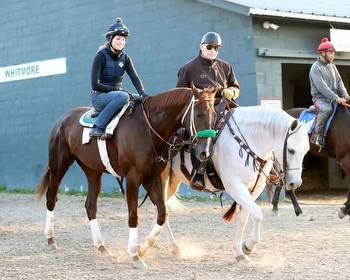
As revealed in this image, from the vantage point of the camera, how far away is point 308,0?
53.2ft

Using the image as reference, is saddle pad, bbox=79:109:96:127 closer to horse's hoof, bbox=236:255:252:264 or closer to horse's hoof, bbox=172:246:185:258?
horse's hoof, bbox=172:246:185:258

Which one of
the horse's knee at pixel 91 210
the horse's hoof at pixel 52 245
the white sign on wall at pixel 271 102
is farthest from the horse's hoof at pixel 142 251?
the white sign on wall at pixel 271 102

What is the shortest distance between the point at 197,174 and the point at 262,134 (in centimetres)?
90

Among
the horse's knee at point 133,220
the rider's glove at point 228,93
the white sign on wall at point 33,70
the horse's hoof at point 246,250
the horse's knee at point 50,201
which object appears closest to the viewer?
the horse's knee at point 133,220

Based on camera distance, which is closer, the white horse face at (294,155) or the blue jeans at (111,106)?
the white horse face at (294,155)

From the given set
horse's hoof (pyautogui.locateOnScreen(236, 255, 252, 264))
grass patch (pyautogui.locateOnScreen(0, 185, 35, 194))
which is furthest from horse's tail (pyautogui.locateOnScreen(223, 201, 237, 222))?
grass patch (pyautogui.locateOnScreen(0, 185, 35, 194))

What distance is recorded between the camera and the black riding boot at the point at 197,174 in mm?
7922

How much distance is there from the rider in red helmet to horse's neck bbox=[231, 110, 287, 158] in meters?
3.95

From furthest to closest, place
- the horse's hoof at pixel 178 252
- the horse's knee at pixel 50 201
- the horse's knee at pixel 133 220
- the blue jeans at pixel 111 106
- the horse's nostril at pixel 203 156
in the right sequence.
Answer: the horse's knee at pixel 50 201 < the horse's hoof at pixel 178 252 < the blue jeans at pixel 111 106 < the horse's knee at pixel 133 220 < the horse's nostril at pixel 203 156

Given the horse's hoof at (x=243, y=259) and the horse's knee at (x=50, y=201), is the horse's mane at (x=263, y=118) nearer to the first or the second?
the horse's hoof at (x=243, y=259)

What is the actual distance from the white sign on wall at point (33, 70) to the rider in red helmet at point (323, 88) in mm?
8468

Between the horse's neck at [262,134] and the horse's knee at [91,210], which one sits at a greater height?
the horse's neck at [262,134]

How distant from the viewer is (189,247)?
8914 millimetres

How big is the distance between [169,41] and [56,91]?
415cm
